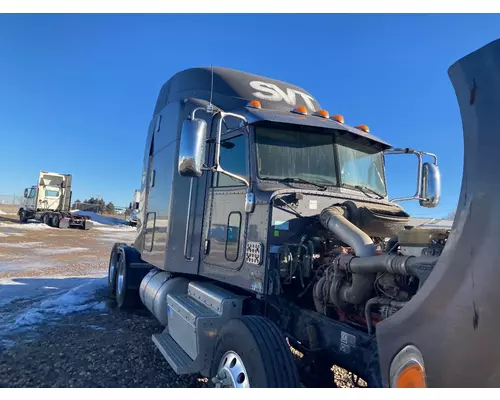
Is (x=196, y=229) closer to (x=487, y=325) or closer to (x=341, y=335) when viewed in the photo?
(x=341, y=335)

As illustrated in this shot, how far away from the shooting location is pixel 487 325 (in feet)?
4.71

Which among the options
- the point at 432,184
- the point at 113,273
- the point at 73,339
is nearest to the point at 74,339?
the point at 73,339

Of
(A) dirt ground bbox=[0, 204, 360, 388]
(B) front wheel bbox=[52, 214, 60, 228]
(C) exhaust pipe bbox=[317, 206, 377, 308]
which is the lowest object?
(A) dirt ground bbox=[0, 204, 360, 388]

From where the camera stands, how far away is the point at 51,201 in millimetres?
31422

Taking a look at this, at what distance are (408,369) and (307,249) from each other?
177cm

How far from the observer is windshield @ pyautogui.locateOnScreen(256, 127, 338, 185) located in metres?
4.03

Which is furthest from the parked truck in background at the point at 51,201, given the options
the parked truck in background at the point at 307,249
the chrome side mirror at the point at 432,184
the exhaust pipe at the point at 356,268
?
the exhaust pipe at the point at 356,268

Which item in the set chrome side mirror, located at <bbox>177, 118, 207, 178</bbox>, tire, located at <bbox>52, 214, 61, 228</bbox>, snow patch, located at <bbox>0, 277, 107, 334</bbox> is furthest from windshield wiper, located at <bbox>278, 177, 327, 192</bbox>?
tire, located at <bbox>52, 214, 61, 228</bbox>

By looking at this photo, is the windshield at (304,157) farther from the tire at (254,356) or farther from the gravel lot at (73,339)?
the gravel lot at (73,339)

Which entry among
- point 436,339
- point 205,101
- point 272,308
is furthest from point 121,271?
point 436,339

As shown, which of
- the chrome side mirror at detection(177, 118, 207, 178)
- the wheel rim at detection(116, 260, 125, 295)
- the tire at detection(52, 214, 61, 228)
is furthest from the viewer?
the tire at detection(52, 214, 61, 228)

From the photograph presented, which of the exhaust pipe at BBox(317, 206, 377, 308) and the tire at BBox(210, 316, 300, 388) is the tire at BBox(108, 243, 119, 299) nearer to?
the tire at BBox(210, 316, 300, 388)

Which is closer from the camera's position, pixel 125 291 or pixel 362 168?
pixel 362 168

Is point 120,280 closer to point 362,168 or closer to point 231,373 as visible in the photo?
point 231,373
